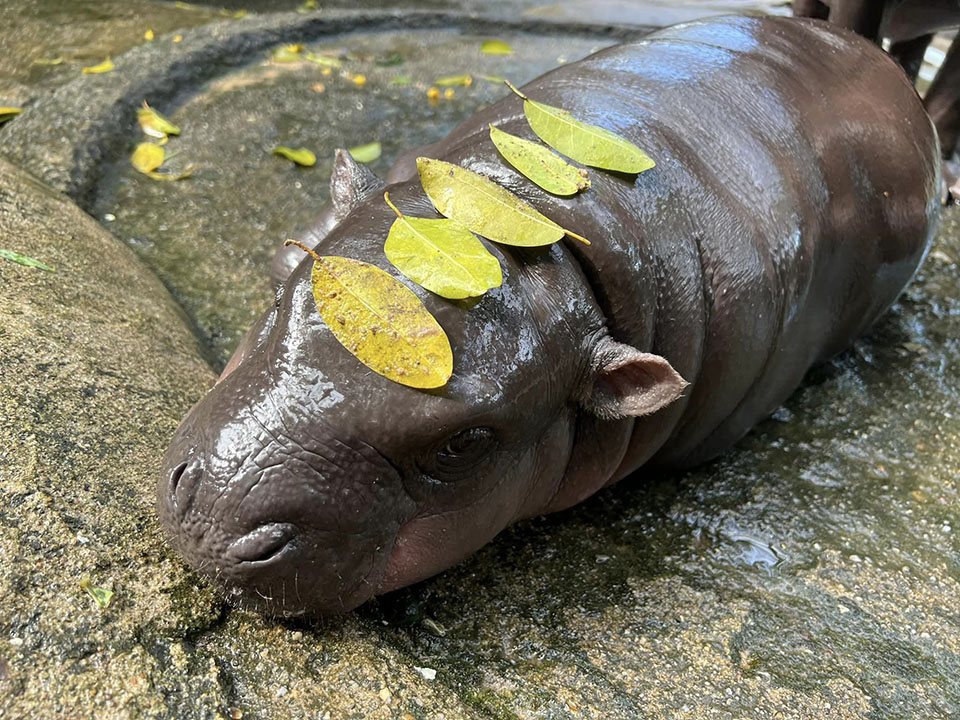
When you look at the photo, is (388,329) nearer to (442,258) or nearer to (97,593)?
(442,258)

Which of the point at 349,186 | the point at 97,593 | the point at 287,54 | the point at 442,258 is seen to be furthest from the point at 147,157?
the point at 97,593

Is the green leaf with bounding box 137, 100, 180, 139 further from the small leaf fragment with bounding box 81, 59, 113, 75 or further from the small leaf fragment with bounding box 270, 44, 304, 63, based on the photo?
the small leaf fragment with bounding box 270, 44, 304, 63

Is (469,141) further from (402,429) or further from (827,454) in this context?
(827,454)

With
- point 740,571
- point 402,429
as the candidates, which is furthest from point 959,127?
point 402,429

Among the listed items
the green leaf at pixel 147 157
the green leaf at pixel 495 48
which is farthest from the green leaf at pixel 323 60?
the green leaf at pixel 147 157

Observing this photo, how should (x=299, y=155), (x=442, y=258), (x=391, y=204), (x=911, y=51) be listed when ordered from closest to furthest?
(x=442, y=258) → (x=391, y=204) → (x=911, y=51) → (x=299, y=155)

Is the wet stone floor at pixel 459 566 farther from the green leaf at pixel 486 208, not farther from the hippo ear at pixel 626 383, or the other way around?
the green leaf at pixel 486 208
